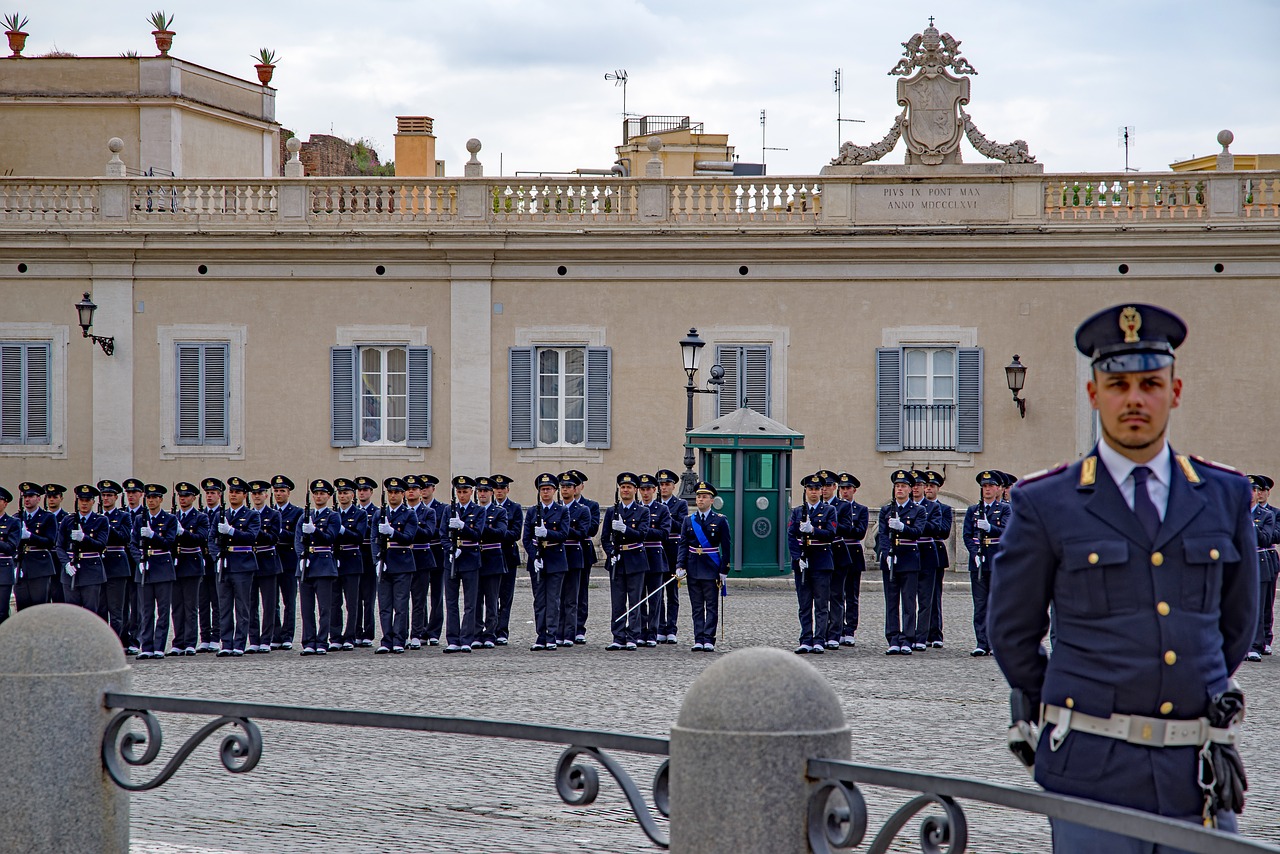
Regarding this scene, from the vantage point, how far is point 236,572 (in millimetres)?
16344

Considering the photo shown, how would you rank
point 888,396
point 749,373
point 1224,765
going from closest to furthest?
point 1224,765 → point 888,396 → point 749,373

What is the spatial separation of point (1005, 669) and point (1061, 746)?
30cm

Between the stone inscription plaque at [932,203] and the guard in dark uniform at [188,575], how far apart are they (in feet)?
43.0

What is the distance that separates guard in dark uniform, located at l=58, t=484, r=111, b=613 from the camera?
650 inches

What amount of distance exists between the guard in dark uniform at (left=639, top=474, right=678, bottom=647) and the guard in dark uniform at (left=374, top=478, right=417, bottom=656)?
2.33m

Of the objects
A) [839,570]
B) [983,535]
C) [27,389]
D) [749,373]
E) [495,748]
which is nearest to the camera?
[495,748]

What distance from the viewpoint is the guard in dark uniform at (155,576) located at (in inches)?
639

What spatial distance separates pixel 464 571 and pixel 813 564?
11.2 feet

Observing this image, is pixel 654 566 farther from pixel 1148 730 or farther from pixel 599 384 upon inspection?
pixel 1148 730

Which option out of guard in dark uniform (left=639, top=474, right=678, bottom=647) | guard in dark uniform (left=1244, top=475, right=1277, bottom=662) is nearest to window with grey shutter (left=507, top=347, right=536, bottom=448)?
guard in dark uniform (left=639, top=474, right=678, bottom=647)

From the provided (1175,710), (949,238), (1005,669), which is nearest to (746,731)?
(1005,669)

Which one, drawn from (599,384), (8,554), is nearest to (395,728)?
(8,554)

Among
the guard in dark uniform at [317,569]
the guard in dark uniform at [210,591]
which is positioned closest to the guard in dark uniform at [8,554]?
the guard in dark uniform at [210,591]

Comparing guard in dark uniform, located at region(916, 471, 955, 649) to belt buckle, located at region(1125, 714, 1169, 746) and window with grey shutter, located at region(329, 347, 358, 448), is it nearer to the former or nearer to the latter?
belt buckle, located at region(1125, 714, 1169, 746)
